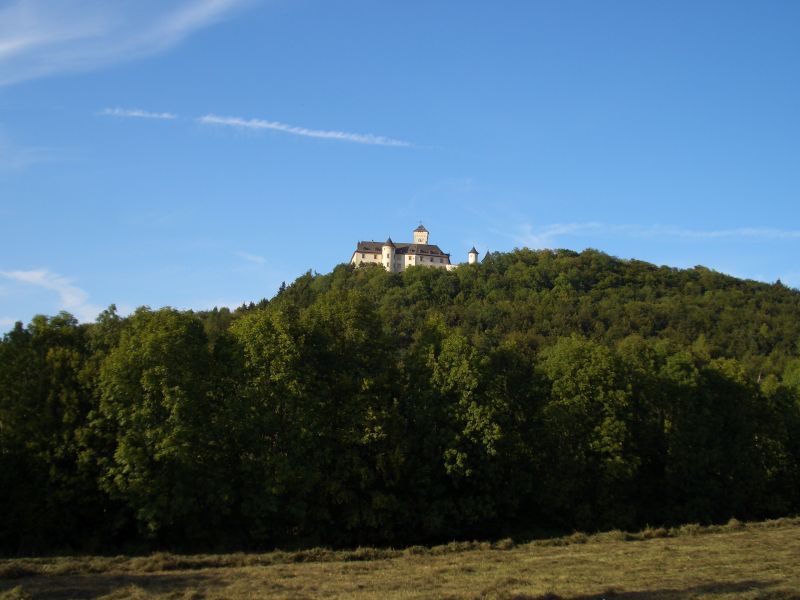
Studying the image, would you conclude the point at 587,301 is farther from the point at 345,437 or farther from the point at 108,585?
the point at 108,585

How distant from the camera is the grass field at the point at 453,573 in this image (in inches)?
838

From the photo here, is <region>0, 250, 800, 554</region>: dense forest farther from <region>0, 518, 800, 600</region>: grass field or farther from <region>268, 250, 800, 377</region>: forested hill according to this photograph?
<region>268, 250, 800, 377</region>: forested hill

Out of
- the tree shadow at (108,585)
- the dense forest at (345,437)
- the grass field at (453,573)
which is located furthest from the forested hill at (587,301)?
the tree shadow at (108,585)

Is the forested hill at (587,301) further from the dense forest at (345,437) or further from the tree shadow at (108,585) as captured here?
the tree shadow at (108,585)

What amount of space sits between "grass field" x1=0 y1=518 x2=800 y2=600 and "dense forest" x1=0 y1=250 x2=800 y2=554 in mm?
7299

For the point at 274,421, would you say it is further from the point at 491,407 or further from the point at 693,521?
the point at 693,521

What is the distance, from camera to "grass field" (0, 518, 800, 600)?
2130 cm

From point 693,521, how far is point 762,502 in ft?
24.9

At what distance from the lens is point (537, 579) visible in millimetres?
23516

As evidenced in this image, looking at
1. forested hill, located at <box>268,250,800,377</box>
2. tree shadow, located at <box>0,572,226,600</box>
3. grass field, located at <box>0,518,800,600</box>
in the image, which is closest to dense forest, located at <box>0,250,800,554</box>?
grass field, located at <box>0,518,800,600</box>

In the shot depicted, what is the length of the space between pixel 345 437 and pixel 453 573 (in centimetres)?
1515

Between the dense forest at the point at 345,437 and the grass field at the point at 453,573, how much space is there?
7299mm

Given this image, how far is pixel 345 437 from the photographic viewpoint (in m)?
39.4

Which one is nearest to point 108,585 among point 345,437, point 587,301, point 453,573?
point 453,573
